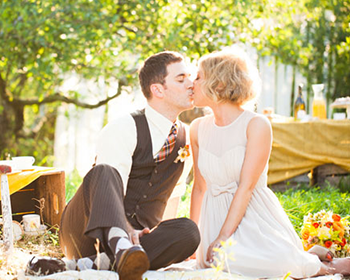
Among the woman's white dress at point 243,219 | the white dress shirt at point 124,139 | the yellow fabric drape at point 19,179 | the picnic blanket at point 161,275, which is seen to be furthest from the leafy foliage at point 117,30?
the picnic blanket at point 161,275

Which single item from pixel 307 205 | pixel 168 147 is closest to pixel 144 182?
pixel 168 147

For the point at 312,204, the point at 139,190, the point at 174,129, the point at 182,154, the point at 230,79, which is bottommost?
the point at 312,204

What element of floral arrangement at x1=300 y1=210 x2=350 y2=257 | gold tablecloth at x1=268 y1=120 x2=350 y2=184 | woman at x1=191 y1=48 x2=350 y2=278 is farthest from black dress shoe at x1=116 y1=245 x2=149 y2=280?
gold tablecloth at x1=268 y1=120 x2=350 y2=184

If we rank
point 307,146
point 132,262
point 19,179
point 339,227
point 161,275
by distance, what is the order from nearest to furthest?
point 132,262
point 161,275
point 339,227
point 19,179
point 307,146

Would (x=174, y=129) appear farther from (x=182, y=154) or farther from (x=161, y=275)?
(x=161, y=275)

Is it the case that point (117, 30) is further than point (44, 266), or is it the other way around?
point (117, 30)

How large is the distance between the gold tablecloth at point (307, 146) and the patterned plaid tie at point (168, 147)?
91.8 inches

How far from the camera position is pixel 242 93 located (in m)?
2.24

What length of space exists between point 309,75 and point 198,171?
6.37 metres

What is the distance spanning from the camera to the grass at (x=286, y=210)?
7.73 ft

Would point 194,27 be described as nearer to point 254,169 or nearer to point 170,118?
point 170,118

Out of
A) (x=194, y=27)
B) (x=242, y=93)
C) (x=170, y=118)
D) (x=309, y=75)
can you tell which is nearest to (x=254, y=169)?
(x=242, y=93)

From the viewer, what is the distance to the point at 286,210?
348cm

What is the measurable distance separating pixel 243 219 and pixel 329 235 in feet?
1.91
